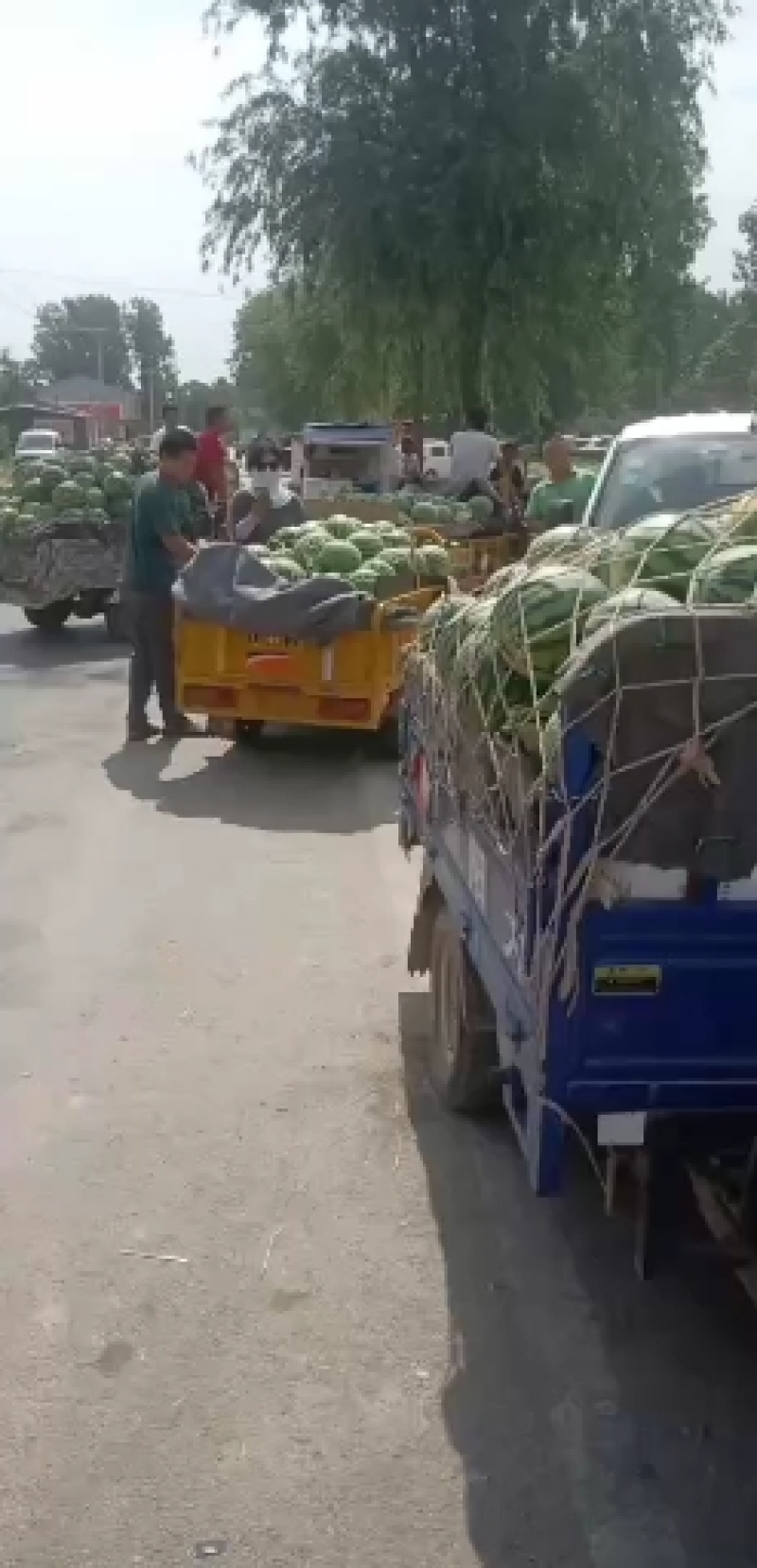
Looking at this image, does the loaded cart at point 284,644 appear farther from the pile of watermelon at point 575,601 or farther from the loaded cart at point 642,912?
the loaded cart at point 642,912

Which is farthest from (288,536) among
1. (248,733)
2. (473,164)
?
(473,164)

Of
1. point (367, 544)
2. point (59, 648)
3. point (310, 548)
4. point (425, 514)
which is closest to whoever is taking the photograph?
point (310, 548)

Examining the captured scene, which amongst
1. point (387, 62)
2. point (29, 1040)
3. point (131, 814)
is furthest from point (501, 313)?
point (29, 1040)

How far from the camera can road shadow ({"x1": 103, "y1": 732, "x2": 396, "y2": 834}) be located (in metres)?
8.73

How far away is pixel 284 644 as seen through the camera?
9.63 meters

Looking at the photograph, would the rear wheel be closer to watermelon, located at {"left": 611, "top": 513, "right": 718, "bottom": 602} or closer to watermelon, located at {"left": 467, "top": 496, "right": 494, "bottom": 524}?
watermelon, located at {"left": 467, "top": 496, "right": 494, "bottom": 524}

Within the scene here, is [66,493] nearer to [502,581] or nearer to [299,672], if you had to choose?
[299,672]

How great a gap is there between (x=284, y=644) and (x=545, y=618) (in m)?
6.29

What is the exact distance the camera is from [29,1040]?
5.56m

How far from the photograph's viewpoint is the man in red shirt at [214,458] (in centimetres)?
1614

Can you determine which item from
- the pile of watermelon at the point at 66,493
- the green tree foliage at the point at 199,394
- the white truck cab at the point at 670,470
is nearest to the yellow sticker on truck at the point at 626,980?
the white truck cab at the point at 670,470

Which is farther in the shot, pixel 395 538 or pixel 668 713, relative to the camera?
pixel 395 538

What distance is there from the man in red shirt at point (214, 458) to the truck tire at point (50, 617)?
5.77ft

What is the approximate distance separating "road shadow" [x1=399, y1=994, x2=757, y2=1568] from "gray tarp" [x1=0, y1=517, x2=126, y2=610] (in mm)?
10837
